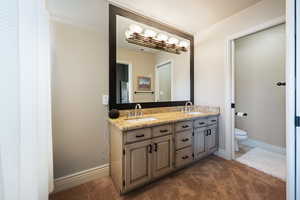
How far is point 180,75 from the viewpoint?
2605mm

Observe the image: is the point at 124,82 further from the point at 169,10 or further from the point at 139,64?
the point at 169,10

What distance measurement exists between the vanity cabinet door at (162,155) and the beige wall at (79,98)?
0.73 m

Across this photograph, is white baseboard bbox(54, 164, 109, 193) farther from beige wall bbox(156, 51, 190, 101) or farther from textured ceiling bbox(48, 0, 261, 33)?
textured ceiling bbox(48, 0, 261, 33)

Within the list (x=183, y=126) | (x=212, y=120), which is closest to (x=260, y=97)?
(x=212, y=120)

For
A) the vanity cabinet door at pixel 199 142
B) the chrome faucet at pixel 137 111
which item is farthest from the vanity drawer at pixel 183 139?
the chrome faucet at pixel 137 111

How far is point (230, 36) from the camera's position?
83.7 inches

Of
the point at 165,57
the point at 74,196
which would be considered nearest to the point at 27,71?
the point at 74,196

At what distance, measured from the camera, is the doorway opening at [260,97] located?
7.36 ft

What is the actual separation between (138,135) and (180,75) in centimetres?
172

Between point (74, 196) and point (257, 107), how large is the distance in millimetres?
3631

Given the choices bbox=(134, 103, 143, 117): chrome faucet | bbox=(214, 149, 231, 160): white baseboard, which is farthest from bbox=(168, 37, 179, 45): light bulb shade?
bbox=(214, 149, 231, 160): white baseboard

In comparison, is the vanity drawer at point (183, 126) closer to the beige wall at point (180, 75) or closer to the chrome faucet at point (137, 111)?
the chrome faucet at point (137, 111)

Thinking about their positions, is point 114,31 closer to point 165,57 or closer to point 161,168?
point 165,57

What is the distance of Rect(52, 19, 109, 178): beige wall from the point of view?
1460 mm
